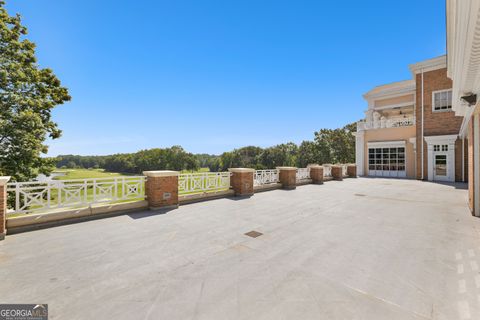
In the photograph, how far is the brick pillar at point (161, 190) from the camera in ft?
21.5

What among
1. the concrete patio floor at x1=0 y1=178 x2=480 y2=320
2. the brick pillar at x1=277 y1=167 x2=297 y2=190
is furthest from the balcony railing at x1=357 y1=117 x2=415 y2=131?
the concrete patio floor at x1=0 y1=178 x2=480 y2=320

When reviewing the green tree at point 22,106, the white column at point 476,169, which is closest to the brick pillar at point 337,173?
the white column at point 476,169

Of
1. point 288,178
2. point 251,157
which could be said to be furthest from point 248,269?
point 251,157

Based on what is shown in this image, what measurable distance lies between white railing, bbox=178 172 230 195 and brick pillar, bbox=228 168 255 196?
0.98 feet

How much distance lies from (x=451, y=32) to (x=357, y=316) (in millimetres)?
4117

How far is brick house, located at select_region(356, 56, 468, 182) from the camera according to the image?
585 inches

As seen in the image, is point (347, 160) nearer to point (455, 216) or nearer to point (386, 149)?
point (386, 149)

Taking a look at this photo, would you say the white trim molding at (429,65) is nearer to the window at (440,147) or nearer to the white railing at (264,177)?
the window at (440,147)

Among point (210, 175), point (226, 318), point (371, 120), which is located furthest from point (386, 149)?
point (226, 318)

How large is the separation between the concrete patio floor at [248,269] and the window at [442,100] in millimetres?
14194

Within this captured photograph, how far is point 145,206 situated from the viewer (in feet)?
21.5

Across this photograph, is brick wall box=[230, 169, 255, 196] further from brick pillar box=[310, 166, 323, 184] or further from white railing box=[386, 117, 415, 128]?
white railing box=[386, 117, 415, 128]

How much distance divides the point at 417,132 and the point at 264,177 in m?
14.3

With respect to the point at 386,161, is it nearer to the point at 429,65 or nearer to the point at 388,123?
the point at 388,123
